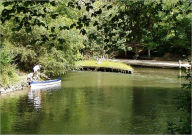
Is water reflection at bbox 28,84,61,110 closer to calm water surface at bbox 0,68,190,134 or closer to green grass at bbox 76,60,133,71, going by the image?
calm water surface at bbox 0,68,190,134

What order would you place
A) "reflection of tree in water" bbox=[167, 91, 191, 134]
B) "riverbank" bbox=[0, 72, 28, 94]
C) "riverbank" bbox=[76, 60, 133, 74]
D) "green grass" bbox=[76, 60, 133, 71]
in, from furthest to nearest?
1. "green grass" bbox=[76, 60, 133, 71]
2. "riverbank" bbox=[76, 60, 133, 74]
3. "riverbank" bbox=[0, 72, 28, 94]
4. "reflection of tree in water" bbox=[167, 91, 191, 134]

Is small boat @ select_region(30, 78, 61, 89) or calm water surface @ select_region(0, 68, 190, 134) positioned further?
small boat @ select_region(30, 78, 61, 89)

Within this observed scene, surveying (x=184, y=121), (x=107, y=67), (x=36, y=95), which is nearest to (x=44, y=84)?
(x=36, y=95)

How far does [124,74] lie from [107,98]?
557 inches

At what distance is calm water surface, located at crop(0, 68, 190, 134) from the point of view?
56.0ft

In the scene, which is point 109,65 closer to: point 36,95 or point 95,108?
point 36,95

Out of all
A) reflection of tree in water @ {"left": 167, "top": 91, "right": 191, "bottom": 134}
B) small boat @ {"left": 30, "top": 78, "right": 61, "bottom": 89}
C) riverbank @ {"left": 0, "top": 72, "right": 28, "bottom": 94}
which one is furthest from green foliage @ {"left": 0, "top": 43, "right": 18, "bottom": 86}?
reflection of tree in water @ {"left": 167, "top": 91, "right": 191, "bottom": 134}

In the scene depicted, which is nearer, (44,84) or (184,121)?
(184,121)

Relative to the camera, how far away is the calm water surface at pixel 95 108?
1708 cm

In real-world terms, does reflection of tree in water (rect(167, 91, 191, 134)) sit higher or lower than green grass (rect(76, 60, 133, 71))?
lower

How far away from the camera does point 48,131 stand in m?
16.6

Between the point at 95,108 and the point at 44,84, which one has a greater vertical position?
the point at 44,84

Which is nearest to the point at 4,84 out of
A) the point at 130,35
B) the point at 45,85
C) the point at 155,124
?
the point at 45,85

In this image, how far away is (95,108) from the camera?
21.4 m
